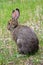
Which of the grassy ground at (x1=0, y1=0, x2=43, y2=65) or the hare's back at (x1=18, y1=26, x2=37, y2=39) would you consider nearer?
the grassy ground at (x1=0, y1=0, x2=43, y2=65)

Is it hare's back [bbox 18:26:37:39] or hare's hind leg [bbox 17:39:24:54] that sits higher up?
hare's back [bbox 18:26:37:39]

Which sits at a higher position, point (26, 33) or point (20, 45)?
point (26, 33)

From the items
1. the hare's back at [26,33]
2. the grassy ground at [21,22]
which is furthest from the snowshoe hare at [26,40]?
the grassy ground at [21,22]

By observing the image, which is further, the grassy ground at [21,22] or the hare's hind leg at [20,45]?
the hare's hind leg at [20,45]

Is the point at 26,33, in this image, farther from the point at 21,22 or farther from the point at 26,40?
the point at 21,22

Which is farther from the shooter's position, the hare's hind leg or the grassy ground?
the hare's hind leg

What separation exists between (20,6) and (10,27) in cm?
279

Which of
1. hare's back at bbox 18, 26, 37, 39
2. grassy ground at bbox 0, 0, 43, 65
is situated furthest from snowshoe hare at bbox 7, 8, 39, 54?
grassy ground at bbox 0, 0, 43, 65

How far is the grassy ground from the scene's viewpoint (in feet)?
21.7

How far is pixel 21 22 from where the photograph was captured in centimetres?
871

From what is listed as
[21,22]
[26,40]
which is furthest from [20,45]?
[21,22]

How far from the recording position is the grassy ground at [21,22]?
6605 millimetres

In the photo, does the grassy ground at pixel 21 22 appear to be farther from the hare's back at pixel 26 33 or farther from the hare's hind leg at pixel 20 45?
the hare's back at pixel 26 33

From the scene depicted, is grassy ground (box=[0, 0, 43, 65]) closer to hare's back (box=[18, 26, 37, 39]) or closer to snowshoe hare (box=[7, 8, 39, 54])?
snowshoe hare (box=[7, 8, 39, 54])
